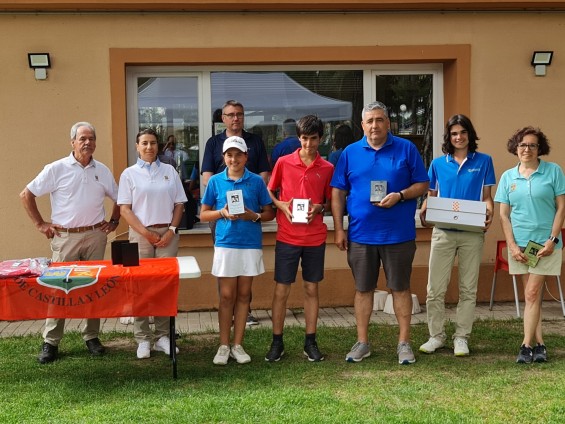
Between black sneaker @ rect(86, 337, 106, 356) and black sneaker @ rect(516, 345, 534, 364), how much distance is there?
335cm

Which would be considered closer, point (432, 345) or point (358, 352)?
point (358, 352)

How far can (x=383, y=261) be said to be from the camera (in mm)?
6086

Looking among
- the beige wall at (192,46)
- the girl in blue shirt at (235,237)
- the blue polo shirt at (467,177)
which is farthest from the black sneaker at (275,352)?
the beige wall at (192,46)

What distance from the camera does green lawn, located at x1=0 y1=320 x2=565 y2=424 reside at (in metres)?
4.71

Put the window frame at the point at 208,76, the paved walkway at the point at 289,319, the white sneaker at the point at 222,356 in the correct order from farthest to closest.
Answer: the window frame at the point at 208,76, the paved walkway at the point at 289,319, the white sneaker at the point at 222,356

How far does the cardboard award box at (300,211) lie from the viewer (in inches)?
231

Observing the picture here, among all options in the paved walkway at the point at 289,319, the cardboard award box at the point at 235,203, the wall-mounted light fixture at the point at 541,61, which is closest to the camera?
the cardboard award box at the point at 235,203

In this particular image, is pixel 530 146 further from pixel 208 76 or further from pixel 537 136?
pixel 208 76

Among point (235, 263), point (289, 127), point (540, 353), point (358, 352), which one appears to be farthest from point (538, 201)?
point (289, 127)

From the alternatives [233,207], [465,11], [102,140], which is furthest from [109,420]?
[465,11]

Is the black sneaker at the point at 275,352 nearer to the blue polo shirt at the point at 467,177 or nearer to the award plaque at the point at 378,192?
the award plaque at the point at 378,192

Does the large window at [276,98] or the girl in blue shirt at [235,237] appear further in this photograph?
the large window at [276,98]

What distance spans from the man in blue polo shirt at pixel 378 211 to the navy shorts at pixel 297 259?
218 millimetres

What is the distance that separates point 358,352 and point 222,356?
42.2 inches
